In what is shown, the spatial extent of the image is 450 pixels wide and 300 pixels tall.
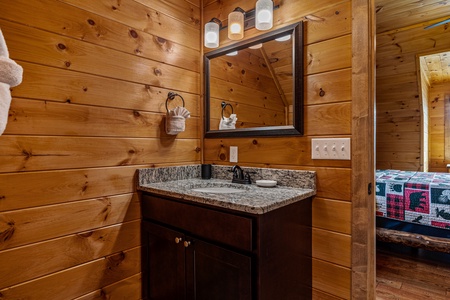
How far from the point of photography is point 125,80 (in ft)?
5.17

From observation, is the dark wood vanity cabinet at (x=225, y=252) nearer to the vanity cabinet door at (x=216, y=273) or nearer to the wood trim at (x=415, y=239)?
→ the vanity cabinet door at (x=216, y=273)

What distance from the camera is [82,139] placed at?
4.62 feet

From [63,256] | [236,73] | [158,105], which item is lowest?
[63,256]

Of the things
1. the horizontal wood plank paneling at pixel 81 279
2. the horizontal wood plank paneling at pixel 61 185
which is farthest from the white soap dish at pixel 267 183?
the horizontal wood plank paneling at pixel 81 279

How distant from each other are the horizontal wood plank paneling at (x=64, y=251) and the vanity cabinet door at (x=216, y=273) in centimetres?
50

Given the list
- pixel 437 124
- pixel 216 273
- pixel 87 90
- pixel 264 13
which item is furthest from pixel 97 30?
pixel 437 124

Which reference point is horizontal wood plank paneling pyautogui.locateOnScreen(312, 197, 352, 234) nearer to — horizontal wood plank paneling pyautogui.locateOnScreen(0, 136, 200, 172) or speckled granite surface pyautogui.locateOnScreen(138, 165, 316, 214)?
speckled granite surface pyautogui.locateOnScreen(138, 165, 316, 214)

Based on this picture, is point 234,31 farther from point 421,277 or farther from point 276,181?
point 421,277

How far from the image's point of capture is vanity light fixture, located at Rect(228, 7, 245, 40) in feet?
5.62

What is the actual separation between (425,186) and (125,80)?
8.41ft

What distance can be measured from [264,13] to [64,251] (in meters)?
1.74

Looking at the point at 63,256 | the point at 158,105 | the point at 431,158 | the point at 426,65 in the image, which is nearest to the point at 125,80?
the point at 158,105

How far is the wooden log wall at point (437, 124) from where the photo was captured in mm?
4523

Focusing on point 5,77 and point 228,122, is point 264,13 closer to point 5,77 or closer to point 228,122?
point 228,122
